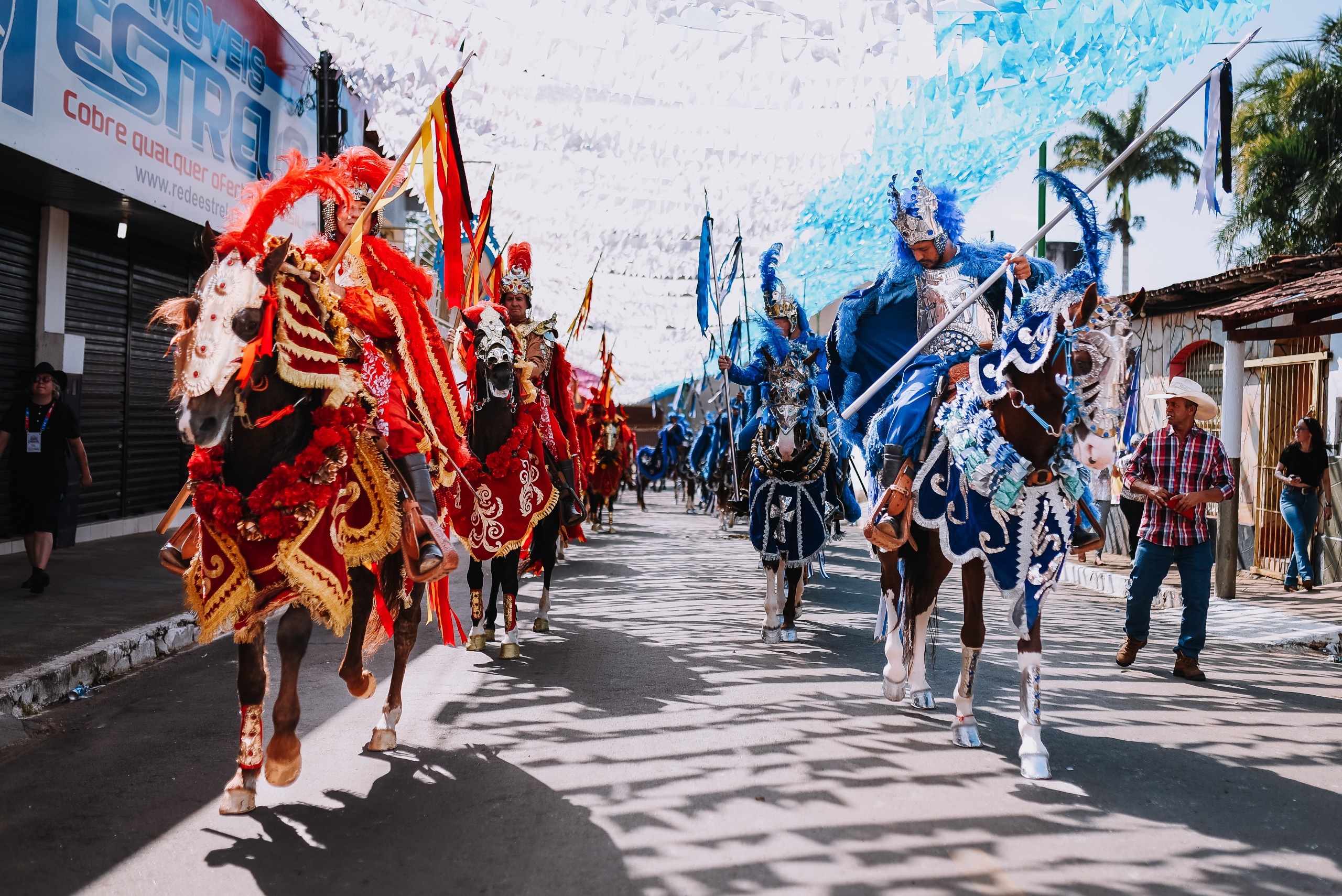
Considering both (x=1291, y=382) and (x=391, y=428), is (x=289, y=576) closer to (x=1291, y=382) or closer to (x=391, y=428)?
(x=391, y=428)

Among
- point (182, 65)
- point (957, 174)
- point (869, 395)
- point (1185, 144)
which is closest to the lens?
point (869, 395)

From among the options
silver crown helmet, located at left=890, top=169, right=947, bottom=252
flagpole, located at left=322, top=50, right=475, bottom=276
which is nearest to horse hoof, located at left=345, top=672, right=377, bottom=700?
flagpole, located at left=322, top=50, right=475, bottom=276

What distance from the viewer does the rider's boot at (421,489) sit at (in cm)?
457

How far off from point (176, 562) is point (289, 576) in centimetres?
66

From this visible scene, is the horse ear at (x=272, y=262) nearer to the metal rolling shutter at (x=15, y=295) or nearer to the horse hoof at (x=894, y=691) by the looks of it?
the horse hoof at (x=894, y=691)

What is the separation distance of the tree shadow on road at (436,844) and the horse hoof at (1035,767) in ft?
6.60

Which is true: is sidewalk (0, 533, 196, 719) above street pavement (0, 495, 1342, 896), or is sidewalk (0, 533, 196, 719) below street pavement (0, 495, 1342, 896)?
above

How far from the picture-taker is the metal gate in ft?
43.0

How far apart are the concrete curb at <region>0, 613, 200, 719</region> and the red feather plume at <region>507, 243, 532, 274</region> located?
11.5 feet

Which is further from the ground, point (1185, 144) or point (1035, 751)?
point (1185, 144)

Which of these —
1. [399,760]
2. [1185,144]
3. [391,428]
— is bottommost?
[399,760]

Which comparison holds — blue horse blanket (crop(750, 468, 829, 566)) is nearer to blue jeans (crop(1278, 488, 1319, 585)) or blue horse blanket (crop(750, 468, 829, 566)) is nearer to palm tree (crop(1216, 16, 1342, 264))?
blue jeans (crop(1278, 488, 1319, 585))

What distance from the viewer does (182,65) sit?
12.3 m

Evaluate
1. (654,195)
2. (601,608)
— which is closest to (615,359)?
(654,195)
